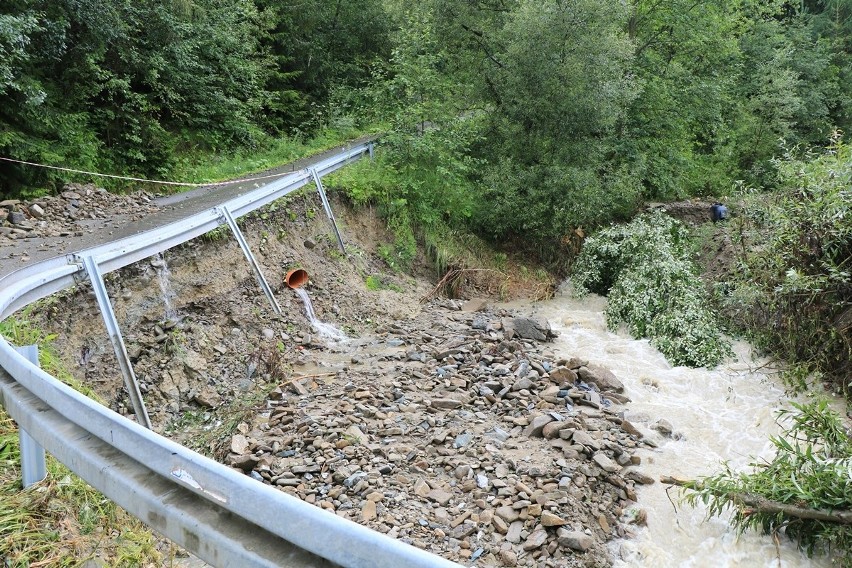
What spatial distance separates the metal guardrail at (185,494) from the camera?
1813 millimetres

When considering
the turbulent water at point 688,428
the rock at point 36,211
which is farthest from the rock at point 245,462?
the rock at point 36,211

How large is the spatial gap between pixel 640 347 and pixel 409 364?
4.44 metres

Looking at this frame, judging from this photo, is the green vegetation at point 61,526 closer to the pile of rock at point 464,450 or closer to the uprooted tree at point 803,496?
the pile of rock at point 464,450

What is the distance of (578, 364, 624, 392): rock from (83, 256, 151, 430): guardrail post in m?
5.96

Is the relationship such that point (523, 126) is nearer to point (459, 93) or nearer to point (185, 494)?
point (459, 93)

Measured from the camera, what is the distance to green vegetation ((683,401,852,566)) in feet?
17.5

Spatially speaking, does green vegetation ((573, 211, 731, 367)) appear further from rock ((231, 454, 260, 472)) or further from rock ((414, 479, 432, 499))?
rock ((231, 454, 260, 472))

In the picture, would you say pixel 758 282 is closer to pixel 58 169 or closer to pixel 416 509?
pixel 416 509

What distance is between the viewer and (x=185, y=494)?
90.4 inches

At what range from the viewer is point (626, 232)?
14367mm

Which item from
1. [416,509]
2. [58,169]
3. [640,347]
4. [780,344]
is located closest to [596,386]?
[640,347]

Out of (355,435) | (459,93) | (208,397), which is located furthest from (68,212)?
(459,93)

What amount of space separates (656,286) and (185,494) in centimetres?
1164

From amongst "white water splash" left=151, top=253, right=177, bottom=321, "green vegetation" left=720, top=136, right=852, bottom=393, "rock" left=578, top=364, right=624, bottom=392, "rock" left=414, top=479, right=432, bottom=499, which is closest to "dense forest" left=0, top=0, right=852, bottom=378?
"green vegetation" left=720, top=136, right=852, bottom=393
